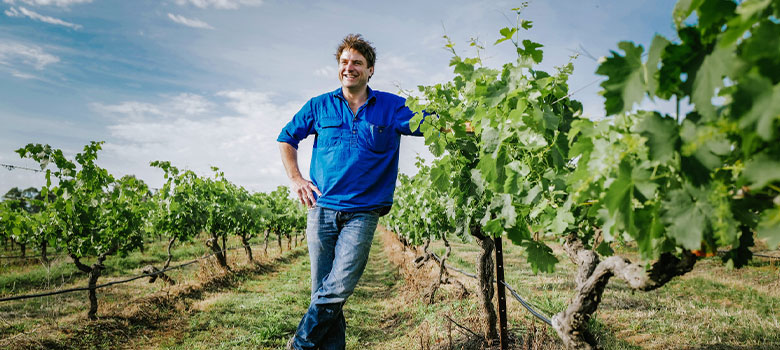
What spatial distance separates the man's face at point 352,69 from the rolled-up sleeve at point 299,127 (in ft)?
1.20

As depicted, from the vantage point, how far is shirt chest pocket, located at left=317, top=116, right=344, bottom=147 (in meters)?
3.03

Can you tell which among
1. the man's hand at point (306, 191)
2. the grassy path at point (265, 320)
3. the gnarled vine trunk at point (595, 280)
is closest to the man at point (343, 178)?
the man's hand at point (306, 191)

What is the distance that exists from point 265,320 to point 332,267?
376 cm

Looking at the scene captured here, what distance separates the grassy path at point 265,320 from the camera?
17.3 feet

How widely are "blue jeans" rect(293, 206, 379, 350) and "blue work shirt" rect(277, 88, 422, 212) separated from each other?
0.33 feet

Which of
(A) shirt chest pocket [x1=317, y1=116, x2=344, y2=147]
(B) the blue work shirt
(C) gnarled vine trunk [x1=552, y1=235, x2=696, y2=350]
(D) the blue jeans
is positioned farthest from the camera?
(A) shirt chest pocket [x1=317, y1=116, x2=344, y2=147]


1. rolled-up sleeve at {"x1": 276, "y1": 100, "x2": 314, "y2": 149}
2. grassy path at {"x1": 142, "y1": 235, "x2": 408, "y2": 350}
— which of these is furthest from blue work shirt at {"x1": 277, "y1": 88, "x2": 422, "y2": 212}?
grassy path at {"x1": 142, "y1": 235, "x2": 408, "y2": 350}

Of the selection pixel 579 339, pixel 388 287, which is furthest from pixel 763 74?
pixel 388 287

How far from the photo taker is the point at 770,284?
8242mm

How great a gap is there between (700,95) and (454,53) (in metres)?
1.58

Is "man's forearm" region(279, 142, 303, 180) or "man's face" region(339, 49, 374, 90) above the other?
"man's face" region(339, 49, 374, 90)

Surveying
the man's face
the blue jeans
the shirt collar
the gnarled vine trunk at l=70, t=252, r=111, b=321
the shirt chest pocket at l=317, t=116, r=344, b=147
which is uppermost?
the man's face

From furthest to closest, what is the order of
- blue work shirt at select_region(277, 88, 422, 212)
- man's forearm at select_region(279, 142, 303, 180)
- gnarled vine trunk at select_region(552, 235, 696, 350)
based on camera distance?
1. man's forearm at select_region(279, 142, 303, 180)
2. blue work shirt at select_region(277, 88, 422, 212)
3. gnarled vine trunk at select_region(552, 235, 696, 350)

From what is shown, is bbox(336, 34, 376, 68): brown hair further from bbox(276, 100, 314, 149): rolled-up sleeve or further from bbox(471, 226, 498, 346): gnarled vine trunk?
bbox(471, 226, 498, 346): gnarled vine trunk
